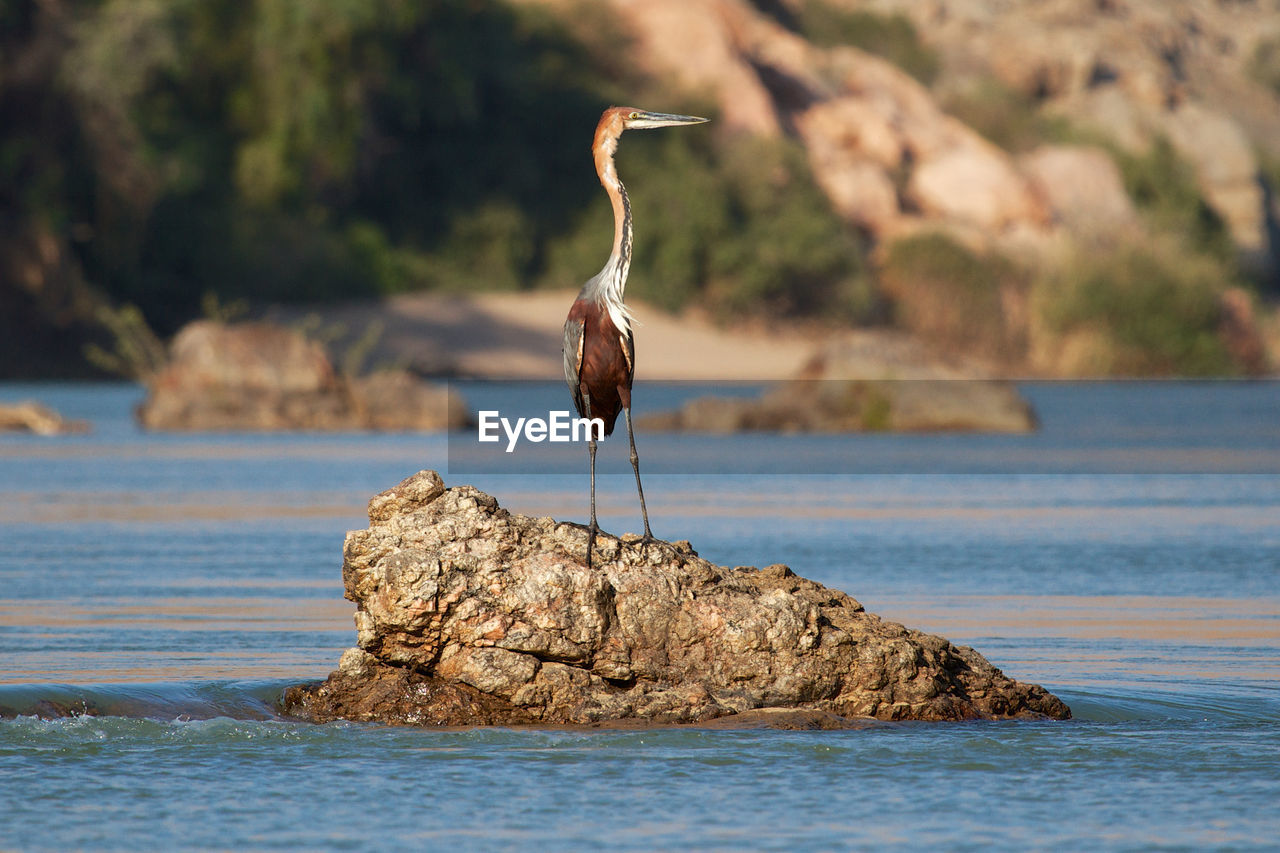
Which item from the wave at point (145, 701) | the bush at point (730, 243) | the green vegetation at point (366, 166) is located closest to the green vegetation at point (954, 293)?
the bush at point (730, 243)

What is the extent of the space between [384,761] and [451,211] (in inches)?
2244

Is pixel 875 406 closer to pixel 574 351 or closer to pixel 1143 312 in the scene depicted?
pixel 574 351

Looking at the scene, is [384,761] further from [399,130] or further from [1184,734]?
[399,130]

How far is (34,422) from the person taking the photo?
93.6 feet

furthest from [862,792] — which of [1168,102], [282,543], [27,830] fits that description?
[1168,102]

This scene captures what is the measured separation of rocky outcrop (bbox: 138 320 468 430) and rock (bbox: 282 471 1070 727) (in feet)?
73.6

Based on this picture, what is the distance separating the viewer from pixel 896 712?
815cm

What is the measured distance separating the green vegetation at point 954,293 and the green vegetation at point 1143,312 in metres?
2.70

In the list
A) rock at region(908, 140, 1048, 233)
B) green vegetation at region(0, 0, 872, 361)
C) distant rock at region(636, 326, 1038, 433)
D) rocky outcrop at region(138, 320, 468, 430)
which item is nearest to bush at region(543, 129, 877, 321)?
green vegetation at region(0, 0, 872, 361)

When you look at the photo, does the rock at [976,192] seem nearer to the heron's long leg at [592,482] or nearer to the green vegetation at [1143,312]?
the green vegetation at [1143,312]

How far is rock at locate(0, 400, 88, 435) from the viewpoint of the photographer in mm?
28469

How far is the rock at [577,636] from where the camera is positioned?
25.8 ft

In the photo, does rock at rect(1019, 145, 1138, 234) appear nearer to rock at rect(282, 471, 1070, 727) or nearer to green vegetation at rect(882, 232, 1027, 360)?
green vegetation at rect(882, 232, 1027, 360)

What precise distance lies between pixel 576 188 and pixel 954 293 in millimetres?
13504
